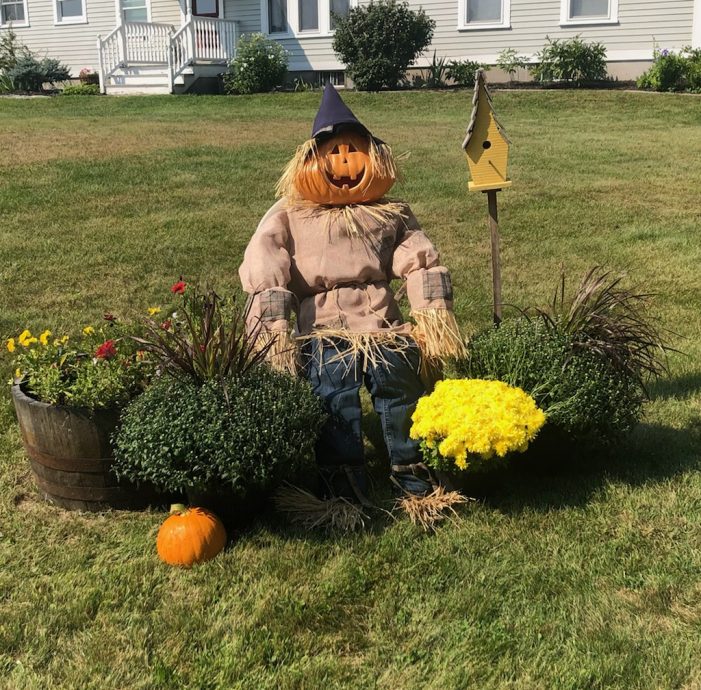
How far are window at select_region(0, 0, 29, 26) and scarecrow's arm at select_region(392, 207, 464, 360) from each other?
83.2 feet

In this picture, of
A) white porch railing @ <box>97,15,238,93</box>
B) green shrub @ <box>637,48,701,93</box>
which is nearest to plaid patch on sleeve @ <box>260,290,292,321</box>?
green shrub @ <box>637,48,701,93</box>

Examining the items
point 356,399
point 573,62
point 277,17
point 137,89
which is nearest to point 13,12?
point 137,89

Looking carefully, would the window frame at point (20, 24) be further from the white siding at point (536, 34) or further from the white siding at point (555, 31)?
the white siding at point (555, 31)

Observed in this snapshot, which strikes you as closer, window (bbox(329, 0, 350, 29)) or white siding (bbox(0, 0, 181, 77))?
window (bbox(329, 0, 350, 29))

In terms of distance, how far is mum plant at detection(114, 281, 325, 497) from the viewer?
295 cm

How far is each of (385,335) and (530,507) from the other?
95 centimetres

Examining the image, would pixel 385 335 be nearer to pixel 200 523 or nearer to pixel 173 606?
pixel 200 523

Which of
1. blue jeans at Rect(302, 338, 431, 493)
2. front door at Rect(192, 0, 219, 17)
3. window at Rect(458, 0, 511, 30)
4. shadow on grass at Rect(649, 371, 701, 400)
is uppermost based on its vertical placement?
front door at Rect(192, 0, 219, 17)

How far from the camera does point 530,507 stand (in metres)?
3.44

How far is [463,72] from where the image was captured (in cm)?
1917

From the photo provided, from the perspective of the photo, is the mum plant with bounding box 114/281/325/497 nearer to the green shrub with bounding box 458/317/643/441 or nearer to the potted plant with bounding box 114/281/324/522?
the potted plant with bounding box 114/281/324/522

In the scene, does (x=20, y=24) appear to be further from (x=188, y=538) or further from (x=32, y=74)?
(x=188, y=538)

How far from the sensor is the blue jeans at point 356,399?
341 centimetres

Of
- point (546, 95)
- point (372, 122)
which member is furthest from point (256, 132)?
point (546, 95)
